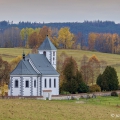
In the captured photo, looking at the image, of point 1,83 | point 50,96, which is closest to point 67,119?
point 50,96

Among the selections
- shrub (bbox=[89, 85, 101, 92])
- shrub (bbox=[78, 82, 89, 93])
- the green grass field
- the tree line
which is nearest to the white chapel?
the tree line

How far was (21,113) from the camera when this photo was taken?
42250 millimetres

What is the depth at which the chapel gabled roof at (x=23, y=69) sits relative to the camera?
259 ft

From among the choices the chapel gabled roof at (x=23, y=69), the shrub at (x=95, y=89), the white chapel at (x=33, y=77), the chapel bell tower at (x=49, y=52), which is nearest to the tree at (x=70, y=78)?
the chapel bell tower at (x=49, y=52)

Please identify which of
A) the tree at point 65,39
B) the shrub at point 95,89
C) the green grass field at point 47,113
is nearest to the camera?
the green grass field at point 47,113

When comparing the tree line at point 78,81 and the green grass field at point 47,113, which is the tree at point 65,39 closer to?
the tree line at point 78,81

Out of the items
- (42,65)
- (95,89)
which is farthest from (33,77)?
(95,89)

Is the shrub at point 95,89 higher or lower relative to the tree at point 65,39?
lower

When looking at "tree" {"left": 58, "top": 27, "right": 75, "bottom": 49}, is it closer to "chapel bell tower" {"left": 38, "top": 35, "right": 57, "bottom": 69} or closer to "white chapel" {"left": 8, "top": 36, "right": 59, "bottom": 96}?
"chapel bell tower" {"left": 38, "top": 35, "right": 57, "bottom": 69}

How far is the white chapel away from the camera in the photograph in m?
79.1

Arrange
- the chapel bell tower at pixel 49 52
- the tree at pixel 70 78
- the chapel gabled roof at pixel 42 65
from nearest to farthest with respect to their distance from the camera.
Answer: the chapel gabled roof at pixel 42 65 → the tree at pixel 70 78 → the chapel bell tower at pixel 49 52

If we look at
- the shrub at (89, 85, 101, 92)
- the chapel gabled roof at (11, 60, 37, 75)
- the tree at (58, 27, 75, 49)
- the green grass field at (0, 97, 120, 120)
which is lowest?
the shrub at (89, 85, 101, 92)

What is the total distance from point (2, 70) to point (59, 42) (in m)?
87.4

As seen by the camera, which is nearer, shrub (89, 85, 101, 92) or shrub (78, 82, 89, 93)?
shrub (78, 82, 89, 93)
